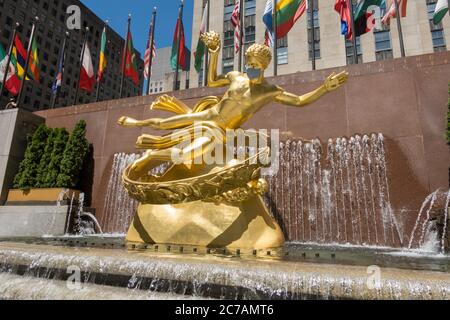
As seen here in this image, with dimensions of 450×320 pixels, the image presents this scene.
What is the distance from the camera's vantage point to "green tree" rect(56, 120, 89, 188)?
39.6 ft

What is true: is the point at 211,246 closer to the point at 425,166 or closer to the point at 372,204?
the point at 372,204

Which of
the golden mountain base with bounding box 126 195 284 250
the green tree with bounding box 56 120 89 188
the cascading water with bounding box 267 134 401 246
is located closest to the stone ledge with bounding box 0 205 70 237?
the green tree with bounding box 56 120 89 188

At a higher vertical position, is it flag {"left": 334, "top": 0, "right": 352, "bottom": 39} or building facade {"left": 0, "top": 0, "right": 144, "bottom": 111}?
building facade {"left": 0, "top": 0, "right": 144, "bottom": 111}

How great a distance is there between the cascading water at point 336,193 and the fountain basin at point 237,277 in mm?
5590

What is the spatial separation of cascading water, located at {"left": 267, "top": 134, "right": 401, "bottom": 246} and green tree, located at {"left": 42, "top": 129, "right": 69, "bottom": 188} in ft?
26.3

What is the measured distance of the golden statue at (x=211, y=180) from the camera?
5559 mm

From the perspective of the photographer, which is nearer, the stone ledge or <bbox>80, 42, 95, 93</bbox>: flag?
the stone ledge

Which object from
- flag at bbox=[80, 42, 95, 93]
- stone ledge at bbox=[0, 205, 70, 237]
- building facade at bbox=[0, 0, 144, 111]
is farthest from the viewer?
building facade at bbox=[0, 0, 144, 111]

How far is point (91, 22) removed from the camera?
6912cm

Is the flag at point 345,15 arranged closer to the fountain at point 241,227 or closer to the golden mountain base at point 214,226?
the fountain at point 241,227

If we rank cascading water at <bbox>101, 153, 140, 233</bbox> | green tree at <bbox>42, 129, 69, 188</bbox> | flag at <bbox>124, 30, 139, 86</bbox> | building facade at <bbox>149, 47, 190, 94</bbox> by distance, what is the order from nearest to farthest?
cascading water at <bbox>101, 153, 140, 233</bbox> → green tree at <bbox>42, 129, 69, 188</bbox> → flag at <bbox>124, 30, 139, 86</bbox> → building facade at <bbox>149, 47, 190, 94</bbox>

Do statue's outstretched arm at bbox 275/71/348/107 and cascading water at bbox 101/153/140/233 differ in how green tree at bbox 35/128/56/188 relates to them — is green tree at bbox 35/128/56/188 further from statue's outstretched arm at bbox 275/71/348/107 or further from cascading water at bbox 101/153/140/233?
statue's outstretched arm at bbox 275/71/348/107

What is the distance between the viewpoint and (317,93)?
19.0ft
